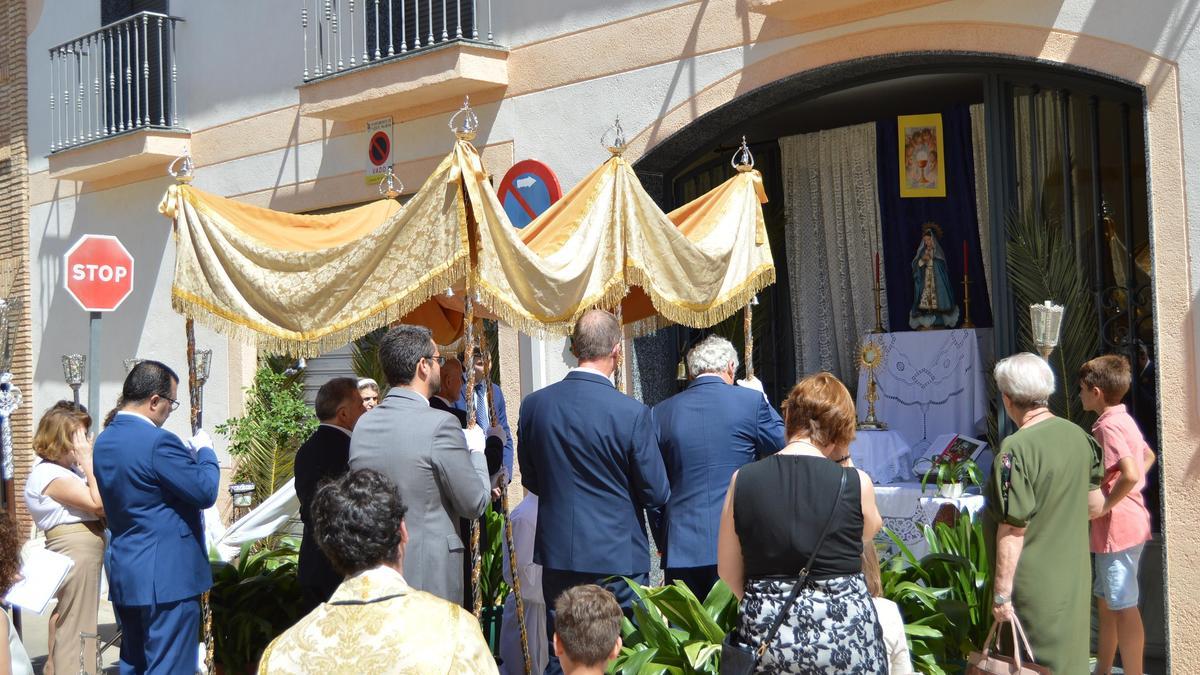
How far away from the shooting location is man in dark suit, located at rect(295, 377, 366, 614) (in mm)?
5766

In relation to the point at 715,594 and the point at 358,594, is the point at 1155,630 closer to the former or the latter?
the point at 715,594

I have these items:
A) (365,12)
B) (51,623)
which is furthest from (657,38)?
(51,623)

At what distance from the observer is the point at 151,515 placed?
586 centimetres

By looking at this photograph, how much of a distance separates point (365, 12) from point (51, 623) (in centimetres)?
606

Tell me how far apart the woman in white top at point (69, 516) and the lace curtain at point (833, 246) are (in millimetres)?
5663

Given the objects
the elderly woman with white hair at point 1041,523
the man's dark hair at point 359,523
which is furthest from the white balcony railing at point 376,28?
the man's dark hair at point 359,523

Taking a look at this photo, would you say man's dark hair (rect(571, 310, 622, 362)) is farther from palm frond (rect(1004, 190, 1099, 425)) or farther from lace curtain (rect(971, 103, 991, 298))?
lace curtain (rect(971, 103, 991, 298))

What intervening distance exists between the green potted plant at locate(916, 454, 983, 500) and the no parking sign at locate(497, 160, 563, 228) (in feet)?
10.8

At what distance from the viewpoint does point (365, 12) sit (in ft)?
36.8

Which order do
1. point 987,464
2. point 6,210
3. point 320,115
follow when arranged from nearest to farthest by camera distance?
point 987,464
point 320,115
point 6,210

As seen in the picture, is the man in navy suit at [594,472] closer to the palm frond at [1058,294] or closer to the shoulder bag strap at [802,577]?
the shoulder bag strap at [802,577]

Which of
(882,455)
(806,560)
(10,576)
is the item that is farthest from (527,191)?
(10,576)

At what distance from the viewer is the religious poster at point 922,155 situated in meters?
9.84

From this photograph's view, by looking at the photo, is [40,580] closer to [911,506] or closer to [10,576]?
[10,576]
